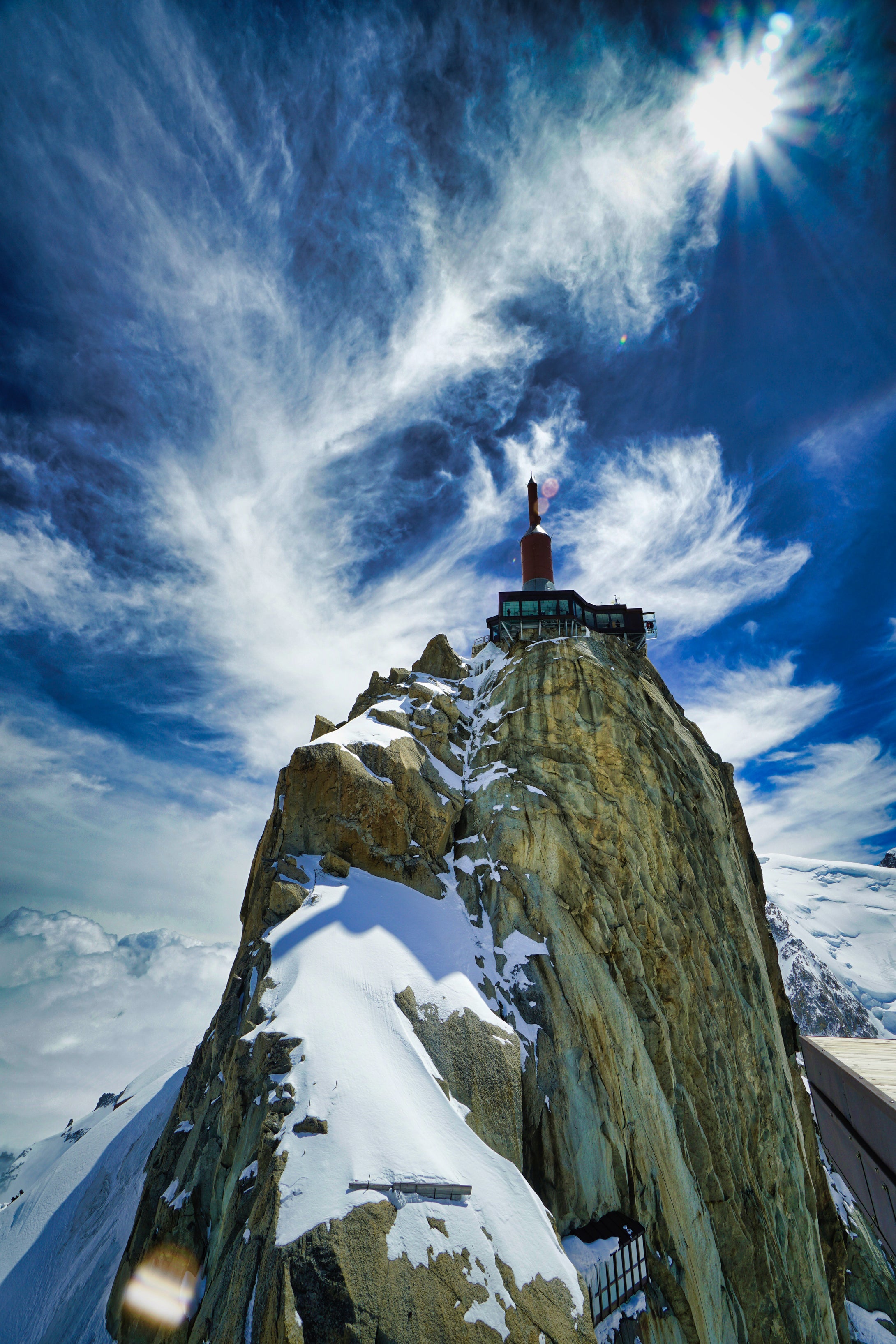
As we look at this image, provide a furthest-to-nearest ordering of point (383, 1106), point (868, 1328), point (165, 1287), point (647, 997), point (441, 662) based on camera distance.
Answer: point (441, 662) < point (868, 1328) < point (647, 997) < point (165, 1287) < point (383, 1106)

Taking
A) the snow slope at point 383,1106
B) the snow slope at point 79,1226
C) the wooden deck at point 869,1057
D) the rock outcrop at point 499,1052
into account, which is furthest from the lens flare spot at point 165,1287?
the wooden deck at point 869,1057

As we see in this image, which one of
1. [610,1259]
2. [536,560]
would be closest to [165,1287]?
[610,1259]

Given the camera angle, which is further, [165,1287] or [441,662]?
[441,662]

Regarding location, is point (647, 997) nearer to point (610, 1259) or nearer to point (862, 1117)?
point (610, 1259)

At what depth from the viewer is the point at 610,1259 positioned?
18828mm

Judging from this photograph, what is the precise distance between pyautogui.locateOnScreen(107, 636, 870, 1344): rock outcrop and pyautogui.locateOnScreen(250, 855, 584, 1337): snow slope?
0.26ft

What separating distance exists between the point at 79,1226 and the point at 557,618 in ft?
171

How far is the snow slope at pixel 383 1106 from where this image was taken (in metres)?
13.0

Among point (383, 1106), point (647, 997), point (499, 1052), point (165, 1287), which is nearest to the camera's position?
point (383, 1106)

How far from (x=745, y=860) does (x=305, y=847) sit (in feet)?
110

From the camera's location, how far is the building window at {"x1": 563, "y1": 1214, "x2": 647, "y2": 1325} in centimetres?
1816

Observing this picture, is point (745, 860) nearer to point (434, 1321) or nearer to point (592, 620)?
point (592, 620)

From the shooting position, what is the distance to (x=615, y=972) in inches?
1067

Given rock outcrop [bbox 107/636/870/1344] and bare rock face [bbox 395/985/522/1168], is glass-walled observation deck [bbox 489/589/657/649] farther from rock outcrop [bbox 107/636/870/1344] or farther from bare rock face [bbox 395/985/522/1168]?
bare rock face [bbox 395/985/522/1168]
